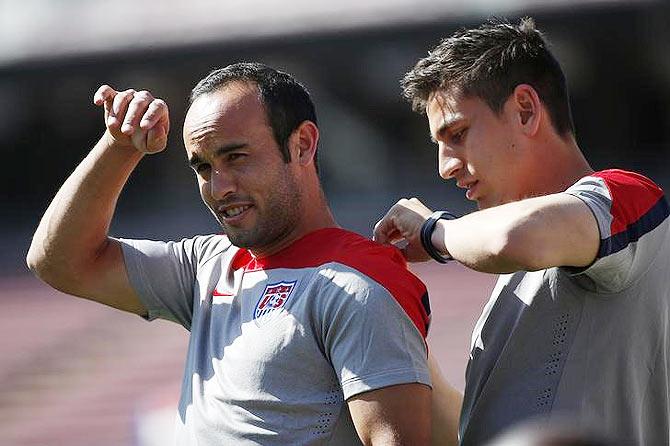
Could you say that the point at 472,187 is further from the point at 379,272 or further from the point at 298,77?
the point at 298,77

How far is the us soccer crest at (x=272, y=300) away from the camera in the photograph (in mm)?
2641

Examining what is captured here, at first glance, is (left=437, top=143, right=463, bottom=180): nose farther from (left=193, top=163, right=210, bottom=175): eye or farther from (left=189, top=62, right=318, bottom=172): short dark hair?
(left=193, top=163, right=210, bottom=175): eye

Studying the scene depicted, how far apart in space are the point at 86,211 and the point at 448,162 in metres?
0.83

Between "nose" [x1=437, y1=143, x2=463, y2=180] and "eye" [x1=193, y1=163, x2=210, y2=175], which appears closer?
"nose" [x1=437, y1=143, x2=463, y2=180]

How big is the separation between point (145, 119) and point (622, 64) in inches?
411

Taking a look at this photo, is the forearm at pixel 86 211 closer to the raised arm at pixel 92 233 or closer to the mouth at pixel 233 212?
the raised arm at pixel 92 233

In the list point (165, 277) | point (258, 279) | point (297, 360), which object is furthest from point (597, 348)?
point (165, 277)

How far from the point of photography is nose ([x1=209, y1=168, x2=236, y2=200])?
2.73 meters

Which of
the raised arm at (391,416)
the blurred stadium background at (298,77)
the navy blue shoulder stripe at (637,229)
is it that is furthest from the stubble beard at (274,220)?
the blurred stadium background at (298,77)

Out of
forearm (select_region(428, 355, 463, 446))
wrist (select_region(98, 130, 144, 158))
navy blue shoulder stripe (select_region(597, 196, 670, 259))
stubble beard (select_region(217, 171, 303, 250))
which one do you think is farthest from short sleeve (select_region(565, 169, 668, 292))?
wrist (select_region(98, 130, 144, 158))

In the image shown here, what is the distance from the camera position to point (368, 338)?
250 centimetres

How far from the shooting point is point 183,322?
299cm

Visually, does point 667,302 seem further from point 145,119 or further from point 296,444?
point 145,119

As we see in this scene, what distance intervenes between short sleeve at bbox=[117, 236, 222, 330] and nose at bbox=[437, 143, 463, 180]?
64 centimetres
